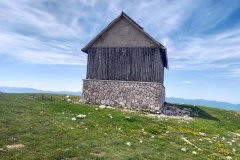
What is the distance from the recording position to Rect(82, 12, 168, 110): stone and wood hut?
969 inches

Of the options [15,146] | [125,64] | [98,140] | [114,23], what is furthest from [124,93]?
[15,146]

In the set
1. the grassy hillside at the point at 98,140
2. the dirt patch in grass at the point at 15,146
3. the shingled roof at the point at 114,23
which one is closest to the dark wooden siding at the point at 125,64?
the shingled roof at the point at 114,23

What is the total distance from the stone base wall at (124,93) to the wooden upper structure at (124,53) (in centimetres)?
77

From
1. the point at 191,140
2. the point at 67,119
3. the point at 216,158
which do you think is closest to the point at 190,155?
the point at 216,158

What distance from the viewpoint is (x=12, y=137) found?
1022 centimetres

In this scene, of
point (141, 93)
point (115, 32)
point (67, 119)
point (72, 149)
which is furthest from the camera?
point (115, 32)

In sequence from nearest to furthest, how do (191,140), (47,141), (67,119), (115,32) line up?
(47,141) < (191,140) < (67,119) < (115,32)

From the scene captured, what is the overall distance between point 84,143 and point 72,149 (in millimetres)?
1004

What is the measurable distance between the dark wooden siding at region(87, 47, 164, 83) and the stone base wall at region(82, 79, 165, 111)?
760mm

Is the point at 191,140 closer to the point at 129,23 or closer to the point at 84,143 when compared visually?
the point at 84,143

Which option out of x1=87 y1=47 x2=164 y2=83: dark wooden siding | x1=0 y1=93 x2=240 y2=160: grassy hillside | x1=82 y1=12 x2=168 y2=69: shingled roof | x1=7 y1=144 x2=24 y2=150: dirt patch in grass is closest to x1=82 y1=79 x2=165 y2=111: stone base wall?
x1=87 y1=47 x2=164 y2=83: dark wooden siding

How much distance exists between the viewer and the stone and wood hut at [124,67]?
2462 centimetres

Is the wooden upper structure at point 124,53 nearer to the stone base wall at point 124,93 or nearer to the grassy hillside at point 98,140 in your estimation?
the stone base wall at point 124,93

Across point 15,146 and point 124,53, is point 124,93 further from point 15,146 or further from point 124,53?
point 15,146
